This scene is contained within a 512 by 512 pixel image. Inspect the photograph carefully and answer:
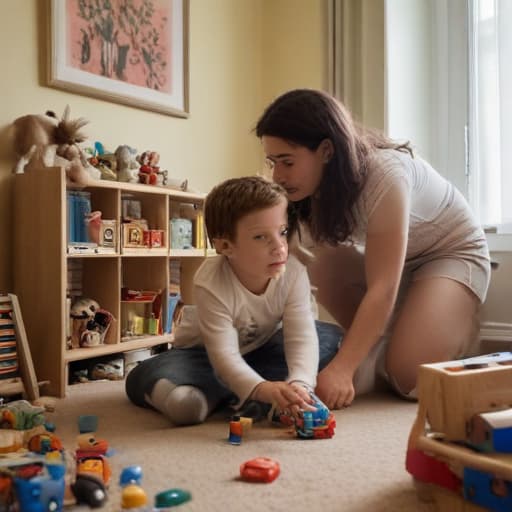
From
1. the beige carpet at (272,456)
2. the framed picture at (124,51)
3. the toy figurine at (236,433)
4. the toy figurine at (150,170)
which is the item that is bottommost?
the beige carpet at (272,456)

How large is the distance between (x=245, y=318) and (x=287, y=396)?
0.25m

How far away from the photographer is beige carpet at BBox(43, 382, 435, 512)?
0.82m

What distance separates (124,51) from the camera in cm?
223

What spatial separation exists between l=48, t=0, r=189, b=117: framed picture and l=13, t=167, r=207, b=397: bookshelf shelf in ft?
1.29

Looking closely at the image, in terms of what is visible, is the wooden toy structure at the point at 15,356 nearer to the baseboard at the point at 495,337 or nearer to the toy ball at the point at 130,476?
the toy ball at the point at 130,476

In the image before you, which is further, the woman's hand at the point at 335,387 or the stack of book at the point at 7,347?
the stack of book at the point at 7,347

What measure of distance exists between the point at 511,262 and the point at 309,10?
1411 millimetres

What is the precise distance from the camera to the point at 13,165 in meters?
1.88

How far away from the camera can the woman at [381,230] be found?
1.38 metres

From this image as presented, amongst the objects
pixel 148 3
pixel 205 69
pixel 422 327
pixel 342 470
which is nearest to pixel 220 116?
pixel 205 69

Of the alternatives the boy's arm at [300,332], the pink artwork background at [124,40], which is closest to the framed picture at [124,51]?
the pink artwork background at [124,40]

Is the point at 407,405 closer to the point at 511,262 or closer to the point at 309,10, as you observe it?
the point at 511,262

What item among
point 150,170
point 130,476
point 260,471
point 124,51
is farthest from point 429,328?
point 124,51

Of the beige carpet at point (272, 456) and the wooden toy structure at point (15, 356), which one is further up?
the wooden toy structure at point (15, 356)
